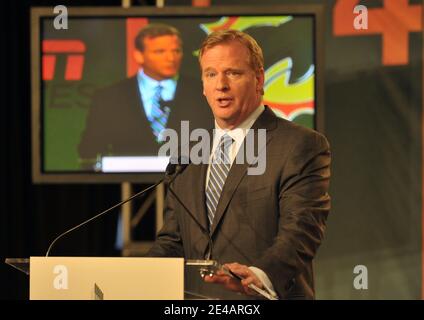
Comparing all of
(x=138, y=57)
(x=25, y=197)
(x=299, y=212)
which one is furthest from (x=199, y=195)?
(x=25, y=197)

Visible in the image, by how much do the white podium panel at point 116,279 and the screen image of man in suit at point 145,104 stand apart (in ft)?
7.56

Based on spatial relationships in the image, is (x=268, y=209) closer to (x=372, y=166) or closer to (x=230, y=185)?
(x=230, y=185)

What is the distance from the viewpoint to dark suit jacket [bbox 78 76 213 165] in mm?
4449

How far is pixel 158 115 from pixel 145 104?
95 mm

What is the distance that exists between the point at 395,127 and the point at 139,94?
1.42 metres

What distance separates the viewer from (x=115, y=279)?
7.04 ft

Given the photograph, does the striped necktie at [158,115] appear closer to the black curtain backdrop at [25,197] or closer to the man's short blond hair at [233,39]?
the black curtain backdrop at [25,197]

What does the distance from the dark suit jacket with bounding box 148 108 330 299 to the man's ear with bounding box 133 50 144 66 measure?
161 centimetres

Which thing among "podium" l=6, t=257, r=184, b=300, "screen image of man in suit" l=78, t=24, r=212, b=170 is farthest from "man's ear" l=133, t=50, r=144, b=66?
"podium" l=6, t=257, r=184, b=300

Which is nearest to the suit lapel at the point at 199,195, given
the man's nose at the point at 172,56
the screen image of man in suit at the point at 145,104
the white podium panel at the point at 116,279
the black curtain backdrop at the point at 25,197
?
the white podium panel at the point at 116,279
